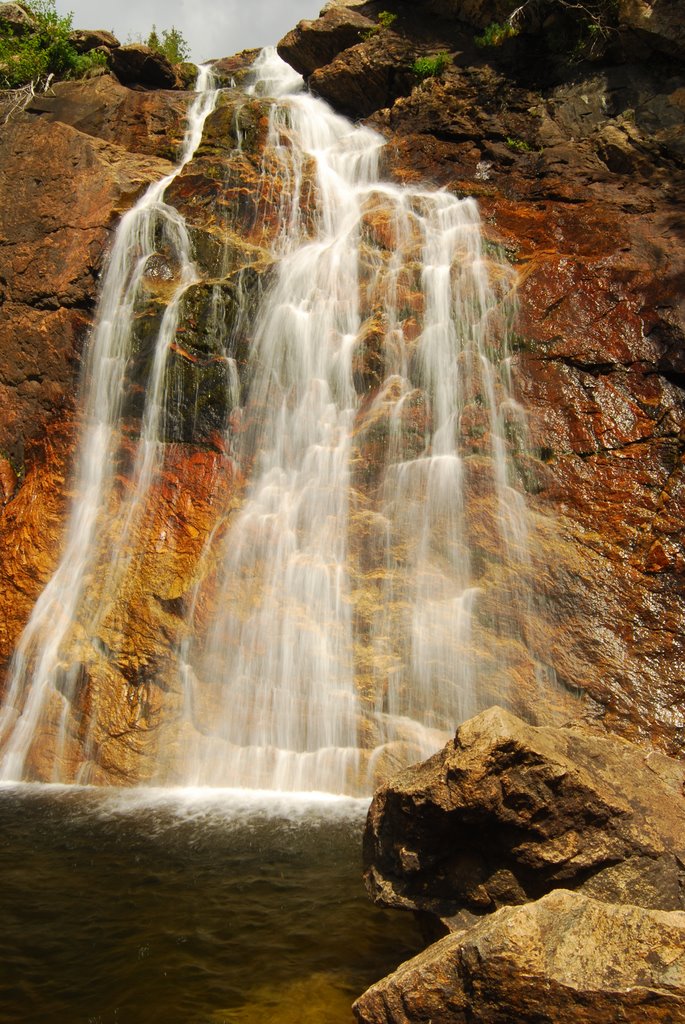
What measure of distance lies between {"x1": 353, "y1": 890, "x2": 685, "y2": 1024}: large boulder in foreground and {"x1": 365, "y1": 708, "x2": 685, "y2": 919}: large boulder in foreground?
0.97 meters

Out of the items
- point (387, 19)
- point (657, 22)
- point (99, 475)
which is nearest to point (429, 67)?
point (387, 19)

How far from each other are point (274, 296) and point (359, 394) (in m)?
2.89

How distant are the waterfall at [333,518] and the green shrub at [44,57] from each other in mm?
9832

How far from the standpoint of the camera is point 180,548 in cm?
1120

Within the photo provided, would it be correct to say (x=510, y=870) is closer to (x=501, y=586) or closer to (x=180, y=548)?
(x=501, y=586)

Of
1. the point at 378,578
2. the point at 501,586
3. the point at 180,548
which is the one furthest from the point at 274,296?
the point at 501,586

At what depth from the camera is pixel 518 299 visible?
1178 cm

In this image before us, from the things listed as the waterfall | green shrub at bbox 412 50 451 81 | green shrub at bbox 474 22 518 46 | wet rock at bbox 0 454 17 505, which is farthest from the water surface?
green shrub at bbox 474 22 518 46

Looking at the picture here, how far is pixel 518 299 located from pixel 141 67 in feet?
52.6

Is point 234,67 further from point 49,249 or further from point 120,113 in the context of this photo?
point 49,249

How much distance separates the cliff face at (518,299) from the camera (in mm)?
9266

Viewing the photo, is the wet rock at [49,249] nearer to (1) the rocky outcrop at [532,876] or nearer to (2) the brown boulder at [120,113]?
(2) the brown boulder at [120,113]

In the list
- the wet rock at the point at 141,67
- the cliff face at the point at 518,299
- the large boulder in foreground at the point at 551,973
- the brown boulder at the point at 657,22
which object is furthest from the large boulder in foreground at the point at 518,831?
the wet rock at the point at 141,67

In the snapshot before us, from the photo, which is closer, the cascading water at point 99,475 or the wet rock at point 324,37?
the cascading water at point 99,475
